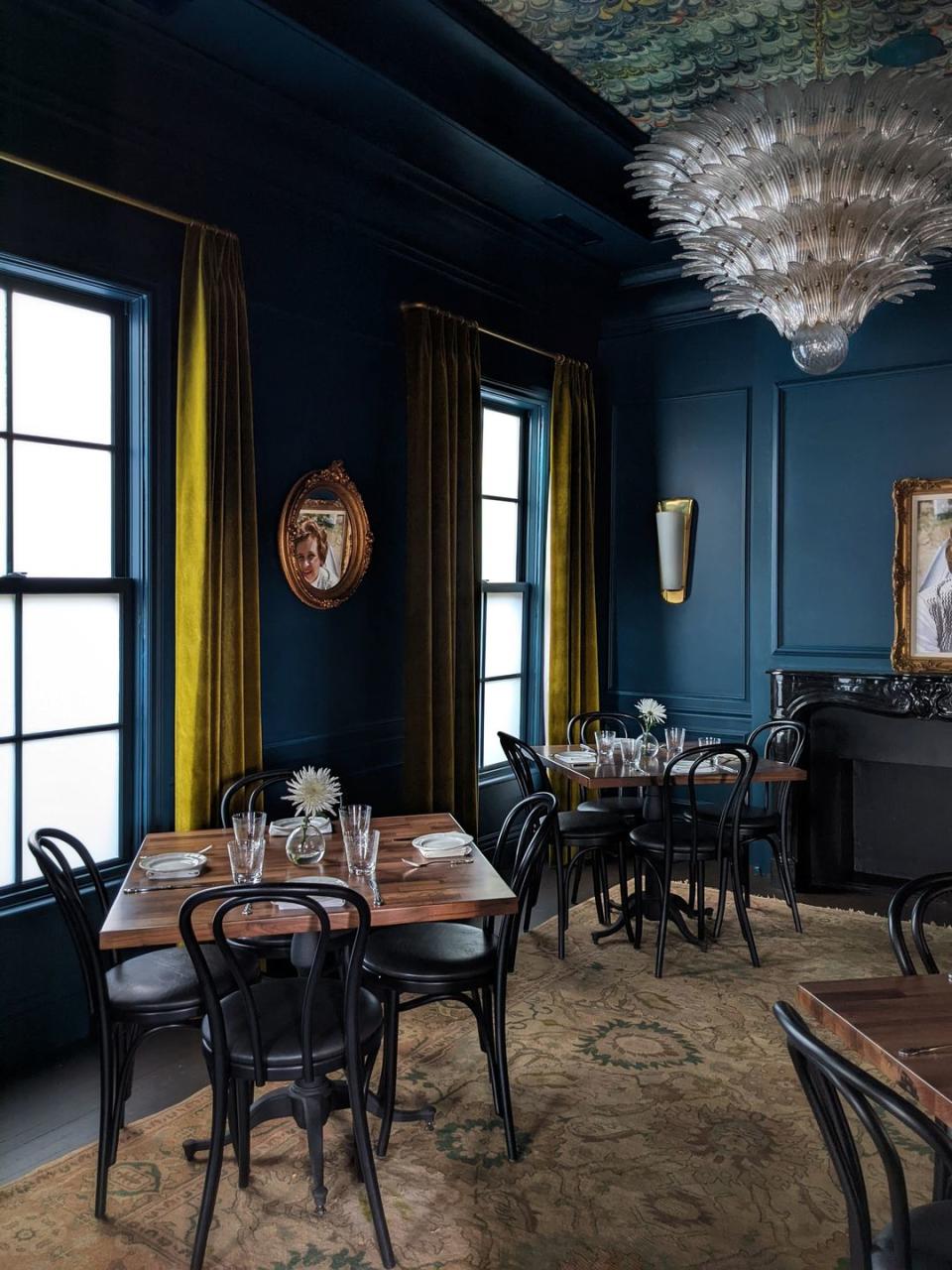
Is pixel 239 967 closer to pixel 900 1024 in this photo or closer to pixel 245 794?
pixel 900 1024

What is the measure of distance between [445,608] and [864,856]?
2.83 metres

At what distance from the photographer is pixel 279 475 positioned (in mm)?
4102

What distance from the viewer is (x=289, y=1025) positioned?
2.45 metres

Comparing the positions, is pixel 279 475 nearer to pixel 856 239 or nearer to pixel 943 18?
pixel 856 239

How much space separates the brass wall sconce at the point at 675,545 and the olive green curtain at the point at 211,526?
3080 mm

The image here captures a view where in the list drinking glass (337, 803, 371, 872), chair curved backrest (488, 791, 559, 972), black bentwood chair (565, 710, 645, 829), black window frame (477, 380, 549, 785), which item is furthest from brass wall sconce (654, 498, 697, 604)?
drinking glass (337, 803, 371, 872)

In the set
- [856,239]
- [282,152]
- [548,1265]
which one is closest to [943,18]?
[856,239]

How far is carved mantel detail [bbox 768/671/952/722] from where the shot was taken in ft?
16.6

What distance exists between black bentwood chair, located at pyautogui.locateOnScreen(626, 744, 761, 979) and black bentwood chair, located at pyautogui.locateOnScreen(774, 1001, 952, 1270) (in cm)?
233

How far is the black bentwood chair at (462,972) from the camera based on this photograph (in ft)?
9.03

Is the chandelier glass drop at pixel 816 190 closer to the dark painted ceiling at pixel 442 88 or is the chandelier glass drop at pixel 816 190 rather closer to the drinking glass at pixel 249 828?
the dark painted ceiling at pixel 442 88

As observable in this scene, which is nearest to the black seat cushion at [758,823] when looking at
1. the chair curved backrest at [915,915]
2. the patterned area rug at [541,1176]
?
the patterned area rug at [541,1176]

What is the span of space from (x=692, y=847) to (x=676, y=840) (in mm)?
136

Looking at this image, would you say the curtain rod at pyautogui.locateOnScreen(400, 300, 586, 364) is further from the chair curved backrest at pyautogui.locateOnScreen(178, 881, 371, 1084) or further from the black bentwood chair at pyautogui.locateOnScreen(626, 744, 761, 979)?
the chair curved backrest at pyautogui.locateOnScreen(178, 881, 371, 1084)
